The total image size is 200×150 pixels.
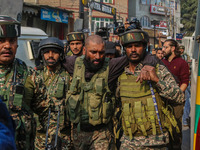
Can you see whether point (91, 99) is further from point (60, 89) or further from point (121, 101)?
point (60, 89)

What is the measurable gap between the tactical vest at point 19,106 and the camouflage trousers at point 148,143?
1198 millimetres

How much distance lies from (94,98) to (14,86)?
116 centimetres

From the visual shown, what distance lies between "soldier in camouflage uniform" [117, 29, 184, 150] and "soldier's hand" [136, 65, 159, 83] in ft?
0.05

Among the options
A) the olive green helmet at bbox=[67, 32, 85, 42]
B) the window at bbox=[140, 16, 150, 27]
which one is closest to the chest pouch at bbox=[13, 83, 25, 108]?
the olive green helmet at bbox=[67, 32, 85, 42]

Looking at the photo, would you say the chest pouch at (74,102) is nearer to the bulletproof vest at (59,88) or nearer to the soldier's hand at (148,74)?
the bulletproof vest at (59,88)

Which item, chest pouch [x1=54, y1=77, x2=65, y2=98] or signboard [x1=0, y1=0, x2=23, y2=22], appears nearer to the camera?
chest pouch [x1=54, y1=77, x2=65, y2=98]

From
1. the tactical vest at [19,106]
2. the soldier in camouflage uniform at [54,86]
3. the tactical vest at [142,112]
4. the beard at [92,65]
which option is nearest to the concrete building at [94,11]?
the soldier in camouflage uniform at [54,86]

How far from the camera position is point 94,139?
371 centimetres

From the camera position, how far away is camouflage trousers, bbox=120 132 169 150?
137 inches

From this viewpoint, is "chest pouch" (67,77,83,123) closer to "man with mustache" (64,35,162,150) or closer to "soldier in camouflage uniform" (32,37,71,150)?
"man with mustache" (64,35,162,150)

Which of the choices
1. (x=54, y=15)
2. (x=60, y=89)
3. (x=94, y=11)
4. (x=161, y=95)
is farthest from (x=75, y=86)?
(x=94, y=11)

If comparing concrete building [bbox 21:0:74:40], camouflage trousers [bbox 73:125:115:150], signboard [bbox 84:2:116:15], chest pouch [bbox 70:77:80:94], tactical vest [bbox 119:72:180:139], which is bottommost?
camouflage trousers [bbox 73:125:115:150]

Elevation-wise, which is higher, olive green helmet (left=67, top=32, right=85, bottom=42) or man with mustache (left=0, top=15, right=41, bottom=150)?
olive green helmet (left=67, top=32, right=85, bottom=42)

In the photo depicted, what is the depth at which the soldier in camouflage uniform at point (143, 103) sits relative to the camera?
11.3ft
